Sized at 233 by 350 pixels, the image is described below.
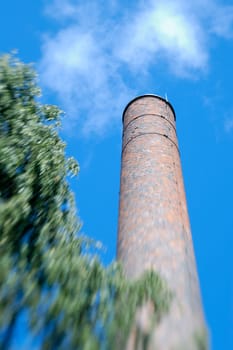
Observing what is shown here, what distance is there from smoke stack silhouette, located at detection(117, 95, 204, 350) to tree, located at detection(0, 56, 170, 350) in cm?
25

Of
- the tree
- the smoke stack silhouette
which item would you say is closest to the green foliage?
the smoke stack silhouette

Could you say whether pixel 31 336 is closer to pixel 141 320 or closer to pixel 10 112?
pixel 141 320

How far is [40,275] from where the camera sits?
3.57 meters

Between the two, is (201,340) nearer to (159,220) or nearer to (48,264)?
(48,264)

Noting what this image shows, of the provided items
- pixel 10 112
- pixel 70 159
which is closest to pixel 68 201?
pixel 70 159

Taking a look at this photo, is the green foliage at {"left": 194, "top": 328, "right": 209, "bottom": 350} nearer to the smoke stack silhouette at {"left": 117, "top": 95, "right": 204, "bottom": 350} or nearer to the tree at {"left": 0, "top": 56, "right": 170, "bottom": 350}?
the smoke stack silhouette at {"left": 117, "top": 95, "right": 204, "bottom": 350}

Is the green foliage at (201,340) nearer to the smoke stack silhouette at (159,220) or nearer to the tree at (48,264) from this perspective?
the smoke stack silhouette at (159,220)

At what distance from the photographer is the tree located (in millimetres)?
3111

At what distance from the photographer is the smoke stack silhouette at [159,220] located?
3588 mm

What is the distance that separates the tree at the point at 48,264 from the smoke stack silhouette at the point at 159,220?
0.25m

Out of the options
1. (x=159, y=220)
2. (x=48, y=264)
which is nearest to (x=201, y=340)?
(x=48, y=264)

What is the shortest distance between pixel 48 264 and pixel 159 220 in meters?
1.83

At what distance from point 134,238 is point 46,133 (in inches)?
87.2

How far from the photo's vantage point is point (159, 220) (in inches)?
195
